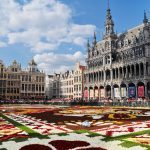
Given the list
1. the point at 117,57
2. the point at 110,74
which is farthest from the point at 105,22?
the point at 110,74

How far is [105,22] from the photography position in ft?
288

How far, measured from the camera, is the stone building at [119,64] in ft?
216

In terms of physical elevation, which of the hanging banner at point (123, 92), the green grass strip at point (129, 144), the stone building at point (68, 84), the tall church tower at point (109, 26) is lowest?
the green grass strip at point (129, 144)

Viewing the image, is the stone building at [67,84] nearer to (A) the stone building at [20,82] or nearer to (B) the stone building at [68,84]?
(B) the stone building at [68,84]

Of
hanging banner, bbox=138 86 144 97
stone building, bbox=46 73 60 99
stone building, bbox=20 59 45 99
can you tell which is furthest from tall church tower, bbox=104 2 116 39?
stone building, bbox=46 73 60 99

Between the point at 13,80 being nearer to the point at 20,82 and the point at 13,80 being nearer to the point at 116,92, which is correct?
the point at 20,82

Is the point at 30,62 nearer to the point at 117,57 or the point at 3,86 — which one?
the point at 3,86

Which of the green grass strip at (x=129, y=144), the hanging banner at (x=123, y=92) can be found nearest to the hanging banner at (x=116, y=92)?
the hanging banner at (x=123, y=92)

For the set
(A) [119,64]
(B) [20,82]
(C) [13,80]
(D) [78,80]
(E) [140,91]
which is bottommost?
(E) [140,91]

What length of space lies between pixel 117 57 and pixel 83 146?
73.0 metres

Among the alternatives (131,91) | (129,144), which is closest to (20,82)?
(131,91)

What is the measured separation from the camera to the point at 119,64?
73.8 metres

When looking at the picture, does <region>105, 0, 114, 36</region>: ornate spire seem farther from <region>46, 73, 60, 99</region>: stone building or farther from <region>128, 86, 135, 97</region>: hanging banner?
<region>46, 73, 60, 99</region>: stone building

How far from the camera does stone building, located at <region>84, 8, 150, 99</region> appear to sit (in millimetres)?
65750
